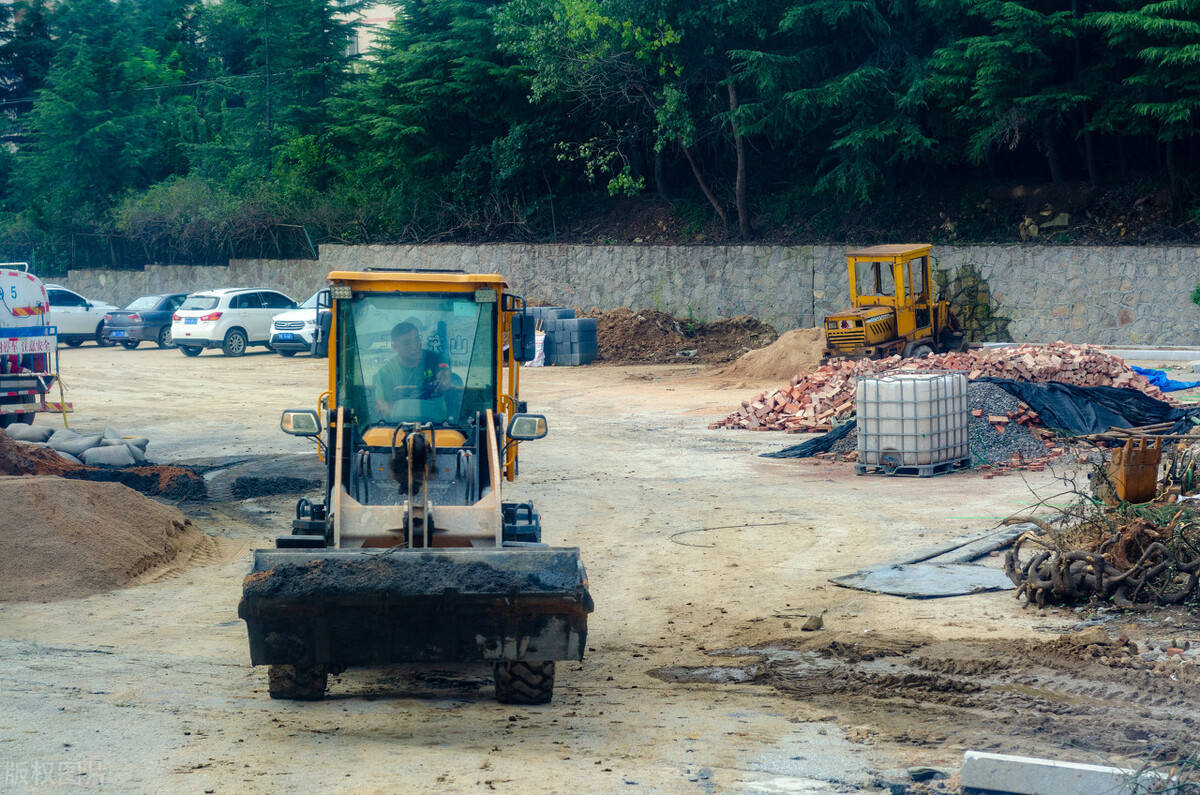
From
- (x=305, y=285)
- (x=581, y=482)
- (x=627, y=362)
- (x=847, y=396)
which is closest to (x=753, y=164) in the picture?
A: (x=627, y=362)

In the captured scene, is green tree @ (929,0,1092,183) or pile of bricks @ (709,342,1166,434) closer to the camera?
pile of bricks @ (709,342,1166,434)

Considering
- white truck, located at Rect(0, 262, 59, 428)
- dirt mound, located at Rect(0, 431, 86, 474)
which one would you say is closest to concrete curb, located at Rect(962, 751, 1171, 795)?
dirt mound, located at Rect(0, 431, 86, 474)

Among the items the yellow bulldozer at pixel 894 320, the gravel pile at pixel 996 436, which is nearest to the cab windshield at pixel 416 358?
the gravel pile at pixel 996 436

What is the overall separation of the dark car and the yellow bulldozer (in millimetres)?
19512

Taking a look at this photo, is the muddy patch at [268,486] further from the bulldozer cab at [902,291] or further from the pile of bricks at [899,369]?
the bulldozer cab at [902,291]

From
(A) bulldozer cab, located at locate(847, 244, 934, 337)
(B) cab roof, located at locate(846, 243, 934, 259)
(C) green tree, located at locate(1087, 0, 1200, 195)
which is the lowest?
(A) bulldozer cab, located at locate(847, 244, 934, 337)

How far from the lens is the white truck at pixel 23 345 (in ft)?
60.4

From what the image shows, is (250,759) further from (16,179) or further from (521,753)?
(16,179)

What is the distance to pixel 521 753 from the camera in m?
5.99

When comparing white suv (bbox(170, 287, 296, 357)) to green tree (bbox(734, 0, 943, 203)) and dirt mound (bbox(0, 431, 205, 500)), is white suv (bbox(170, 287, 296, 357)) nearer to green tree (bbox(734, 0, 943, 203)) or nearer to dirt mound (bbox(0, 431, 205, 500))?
green tree (bbox(734, 0, 943, 203))

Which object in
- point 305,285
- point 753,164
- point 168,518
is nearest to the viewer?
point 168,518

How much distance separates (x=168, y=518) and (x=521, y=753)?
6787 mm

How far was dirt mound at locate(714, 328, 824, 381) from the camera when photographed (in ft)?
84.5

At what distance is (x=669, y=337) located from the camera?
3266 cm
